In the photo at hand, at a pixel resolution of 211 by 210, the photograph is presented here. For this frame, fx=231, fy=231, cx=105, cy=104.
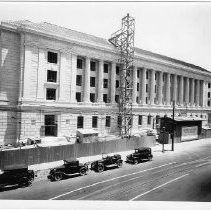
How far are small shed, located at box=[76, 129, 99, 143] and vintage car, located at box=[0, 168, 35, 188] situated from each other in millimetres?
18184

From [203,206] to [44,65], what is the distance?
28.6 meters

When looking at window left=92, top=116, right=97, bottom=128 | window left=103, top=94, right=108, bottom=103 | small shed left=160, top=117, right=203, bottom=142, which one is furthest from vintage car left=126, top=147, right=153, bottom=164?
window left=103, top=94, right=108, bottom=103

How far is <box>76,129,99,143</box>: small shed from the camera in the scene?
36.4 m

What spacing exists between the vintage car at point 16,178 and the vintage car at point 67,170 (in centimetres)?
201

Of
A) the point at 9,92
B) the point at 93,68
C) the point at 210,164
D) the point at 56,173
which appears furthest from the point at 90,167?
the point at 93,68

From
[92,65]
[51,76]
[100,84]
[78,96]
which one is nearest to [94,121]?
[78,96]

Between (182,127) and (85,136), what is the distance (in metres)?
17.2

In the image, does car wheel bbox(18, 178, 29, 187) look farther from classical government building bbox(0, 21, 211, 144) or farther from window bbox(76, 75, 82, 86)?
window bbox(76, 75, 82, 86)

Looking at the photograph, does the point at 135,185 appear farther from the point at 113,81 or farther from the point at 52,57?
the point at 113,81

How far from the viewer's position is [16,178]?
57.5 feet

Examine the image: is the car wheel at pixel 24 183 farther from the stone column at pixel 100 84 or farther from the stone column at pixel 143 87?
the stone column at pixel 143 87

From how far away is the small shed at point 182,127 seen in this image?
39812 mm

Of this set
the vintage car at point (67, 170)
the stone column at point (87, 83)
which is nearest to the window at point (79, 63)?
the stone column at point (87, 83)

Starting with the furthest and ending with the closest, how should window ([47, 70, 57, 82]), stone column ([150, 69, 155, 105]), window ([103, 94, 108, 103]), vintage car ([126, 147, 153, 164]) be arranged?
stone column ([150, 69, 155, 105]) < window ([103, 94, 108, 103]) < window ([47, 70, 57, 82]) < vintage car ([126, 147, 153, 164])
